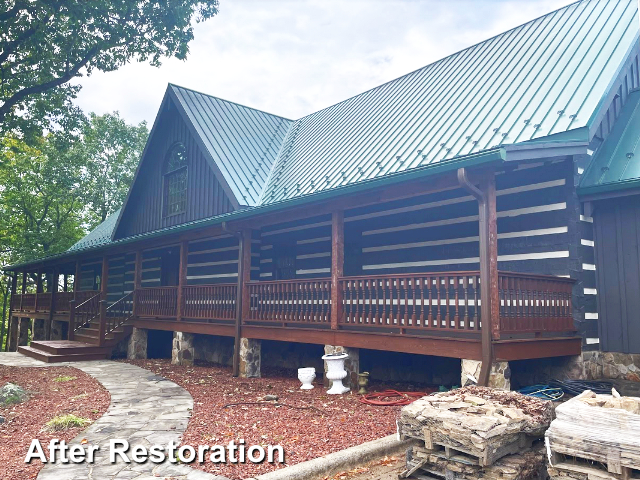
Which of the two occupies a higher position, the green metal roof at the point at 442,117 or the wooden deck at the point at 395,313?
the green metal roof at the point at 442,117

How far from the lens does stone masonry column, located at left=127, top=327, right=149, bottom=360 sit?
16.5 meters

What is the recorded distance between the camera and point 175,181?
18.9m

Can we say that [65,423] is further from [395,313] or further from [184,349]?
[184,349]

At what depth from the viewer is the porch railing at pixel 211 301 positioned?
13016 mm

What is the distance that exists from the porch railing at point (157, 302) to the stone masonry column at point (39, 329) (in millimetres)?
12653

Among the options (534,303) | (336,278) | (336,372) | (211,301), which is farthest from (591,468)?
(211,301)

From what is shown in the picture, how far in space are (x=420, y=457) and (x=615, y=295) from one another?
5.58 meters

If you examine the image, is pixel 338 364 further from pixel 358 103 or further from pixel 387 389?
pixel 358 103

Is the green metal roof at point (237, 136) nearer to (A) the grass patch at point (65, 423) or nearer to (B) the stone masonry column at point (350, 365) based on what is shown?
(B) the stone masonry column at point (350, 365)

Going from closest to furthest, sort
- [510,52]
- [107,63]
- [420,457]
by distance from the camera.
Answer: [420,457] < [510,52] < [107,63]

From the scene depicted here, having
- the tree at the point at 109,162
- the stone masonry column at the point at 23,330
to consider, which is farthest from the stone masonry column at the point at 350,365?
the tree at the point at 109,162

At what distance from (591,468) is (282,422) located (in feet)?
13.6

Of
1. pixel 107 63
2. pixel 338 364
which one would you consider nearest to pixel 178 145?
pixel 107 63

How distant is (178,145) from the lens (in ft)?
61.4
